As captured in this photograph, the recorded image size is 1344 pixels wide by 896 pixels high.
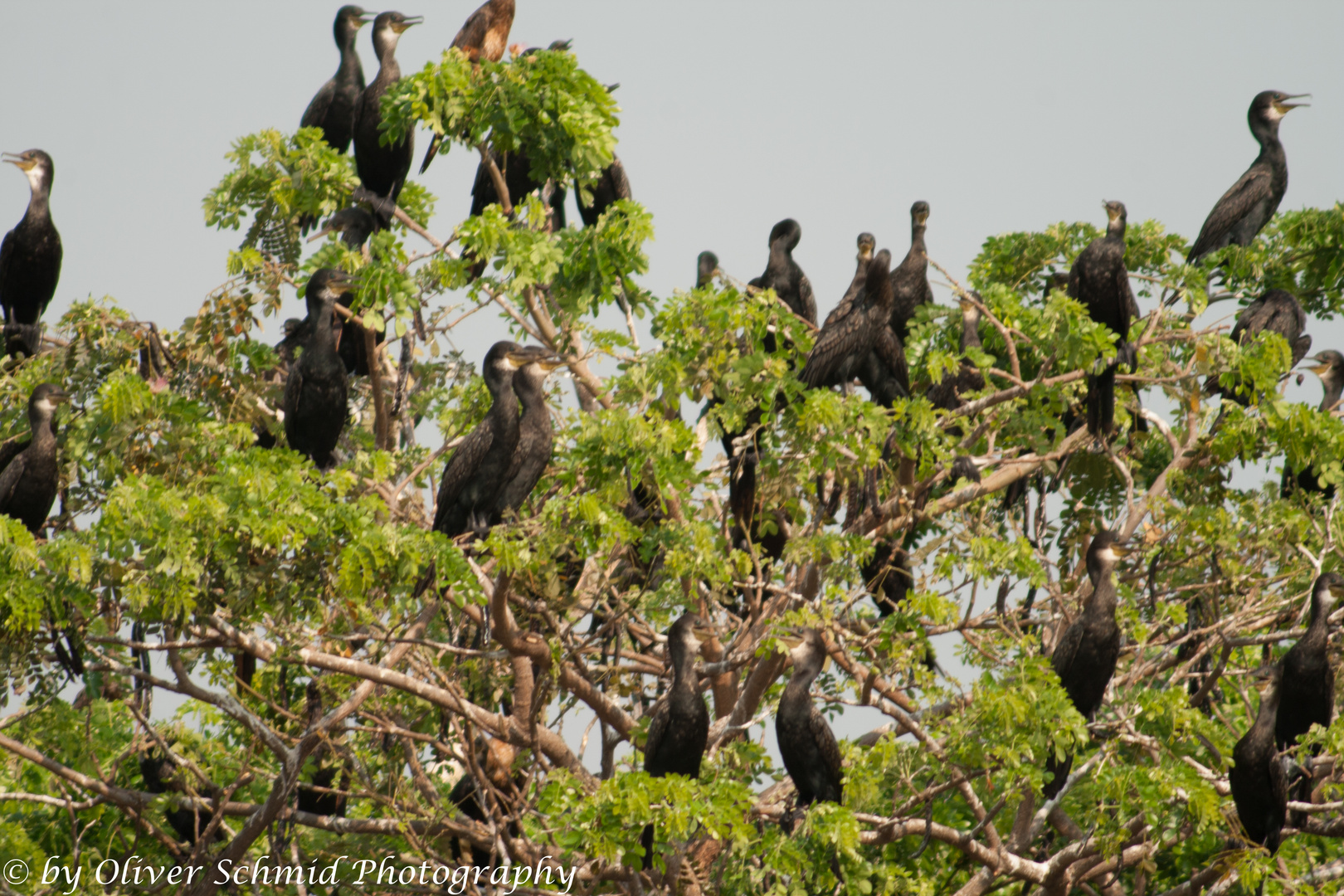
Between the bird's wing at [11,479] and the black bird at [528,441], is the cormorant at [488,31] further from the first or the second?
the bird's wing at [11,479]

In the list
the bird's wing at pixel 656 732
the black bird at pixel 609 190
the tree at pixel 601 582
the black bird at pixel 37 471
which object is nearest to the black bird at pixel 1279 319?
the tree at pixel 601 582

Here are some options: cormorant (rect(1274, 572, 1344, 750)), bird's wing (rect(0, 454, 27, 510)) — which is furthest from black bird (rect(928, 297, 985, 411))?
bird's wing (rect(0, 454, 27, 510))

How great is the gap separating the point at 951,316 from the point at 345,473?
9.27 ft

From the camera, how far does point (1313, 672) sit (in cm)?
536

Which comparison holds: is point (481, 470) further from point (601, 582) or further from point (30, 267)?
point (30, 267)

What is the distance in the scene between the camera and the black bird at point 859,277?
670cm

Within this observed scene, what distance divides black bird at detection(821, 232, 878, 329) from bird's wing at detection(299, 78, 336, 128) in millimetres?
2999

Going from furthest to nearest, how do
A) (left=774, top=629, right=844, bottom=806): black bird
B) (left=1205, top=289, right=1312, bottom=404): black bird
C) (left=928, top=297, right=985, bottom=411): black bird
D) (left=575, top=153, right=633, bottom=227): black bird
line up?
1. (left=575, top=153, right=633, bottom=227): black bird
2. (left=1205, top=289, right=1312, bottom=404): black bird
3. (left=928, top=297, right=985, bottom=411): black bird
4. (left=774, top=629, right=844, bottom=806): black bird

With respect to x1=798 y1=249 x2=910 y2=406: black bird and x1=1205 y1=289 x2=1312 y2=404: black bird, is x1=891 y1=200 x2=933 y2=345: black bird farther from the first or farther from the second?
x1=1205 y1=289 x2=1312 y2=404: black bird

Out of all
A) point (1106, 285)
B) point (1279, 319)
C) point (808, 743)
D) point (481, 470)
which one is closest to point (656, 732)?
point (808, 743)

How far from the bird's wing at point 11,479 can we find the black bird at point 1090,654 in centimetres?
415

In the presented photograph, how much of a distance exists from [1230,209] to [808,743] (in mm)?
4782

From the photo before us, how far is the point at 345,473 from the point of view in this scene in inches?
191

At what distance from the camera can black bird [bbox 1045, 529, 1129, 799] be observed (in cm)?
555
